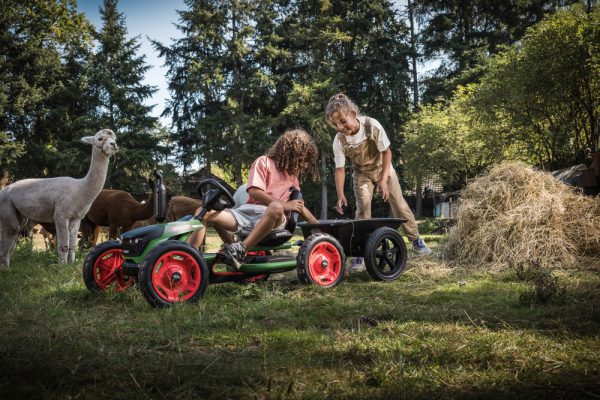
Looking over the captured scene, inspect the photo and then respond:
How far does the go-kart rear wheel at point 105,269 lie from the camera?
402 centimetres

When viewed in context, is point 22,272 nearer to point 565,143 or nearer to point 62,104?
point 565,143

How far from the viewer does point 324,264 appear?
4.44 meters

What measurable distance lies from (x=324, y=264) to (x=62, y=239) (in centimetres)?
390

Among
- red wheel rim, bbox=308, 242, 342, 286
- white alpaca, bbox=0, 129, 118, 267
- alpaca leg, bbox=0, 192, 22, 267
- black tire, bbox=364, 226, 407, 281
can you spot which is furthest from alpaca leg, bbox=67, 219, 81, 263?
black tire, bbox=364, 226, 407, 281

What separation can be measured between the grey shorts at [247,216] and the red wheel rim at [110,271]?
1.07 metres

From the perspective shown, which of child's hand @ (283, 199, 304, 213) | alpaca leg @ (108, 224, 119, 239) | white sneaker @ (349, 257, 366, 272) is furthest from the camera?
alpaca leg @ (108, 224, 119, 239)

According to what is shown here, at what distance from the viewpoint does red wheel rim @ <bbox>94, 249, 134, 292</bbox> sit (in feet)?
13.4

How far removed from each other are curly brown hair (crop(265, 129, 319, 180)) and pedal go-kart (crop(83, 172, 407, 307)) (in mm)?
321

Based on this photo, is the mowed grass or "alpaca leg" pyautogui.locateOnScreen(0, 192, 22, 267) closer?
the mowed grass

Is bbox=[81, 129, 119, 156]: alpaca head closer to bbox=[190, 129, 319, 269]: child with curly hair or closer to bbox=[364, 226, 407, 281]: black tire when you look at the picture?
bbox=[190, 129, 319, 269]: child with curly hair

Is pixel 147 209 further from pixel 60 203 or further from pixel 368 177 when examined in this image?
pixel 368 177

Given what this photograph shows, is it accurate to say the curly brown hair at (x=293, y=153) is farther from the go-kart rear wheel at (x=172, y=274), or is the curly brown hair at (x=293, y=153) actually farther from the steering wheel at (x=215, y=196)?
the go-kart rear wheel at (x=172, y=274)

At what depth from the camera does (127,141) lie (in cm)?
2738

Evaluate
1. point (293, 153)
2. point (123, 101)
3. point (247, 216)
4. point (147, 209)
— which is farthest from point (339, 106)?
point (123, 101)
